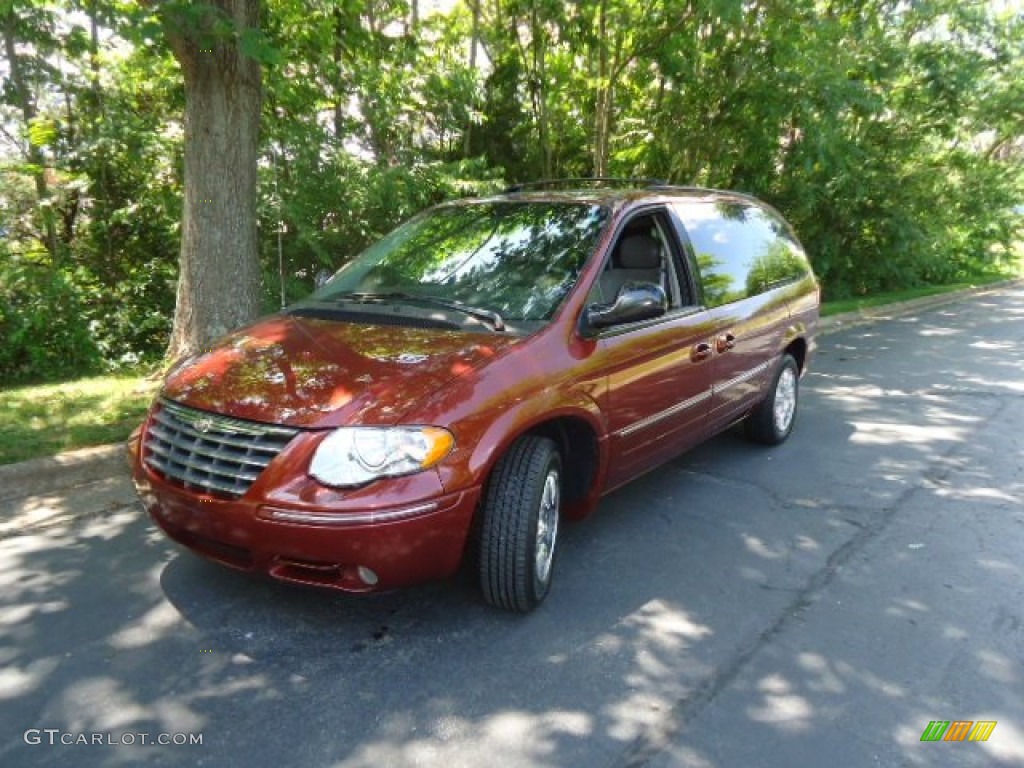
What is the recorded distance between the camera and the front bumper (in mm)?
2854

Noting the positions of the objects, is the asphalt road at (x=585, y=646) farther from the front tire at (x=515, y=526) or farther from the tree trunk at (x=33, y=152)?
the tree trunk at (x=33, y=152)

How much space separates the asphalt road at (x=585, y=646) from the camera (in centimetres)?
262

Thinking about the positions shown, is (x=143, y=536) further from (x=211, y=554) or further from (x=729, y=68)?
(x=729, y=68)

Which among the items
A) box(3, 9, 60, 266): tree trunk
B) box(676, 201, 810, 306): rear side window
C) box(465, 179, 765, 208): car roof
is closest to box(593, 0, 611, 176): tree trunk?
box(676, 201, 810, 306): rear side window

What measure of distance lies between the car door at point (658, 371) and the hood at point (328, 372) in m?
0.71

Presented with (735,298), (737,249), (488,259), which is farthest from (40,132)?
(735,298)

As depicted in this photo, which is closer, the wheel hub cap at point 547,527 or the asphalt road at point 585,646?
the asphalt road at point 585,646

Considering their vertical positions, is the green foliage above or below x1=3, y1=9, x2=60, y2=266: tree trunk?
below

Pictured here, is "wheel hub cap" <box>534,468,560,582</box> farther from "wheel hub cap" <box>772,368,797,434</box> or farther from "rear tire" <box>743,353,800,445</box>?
"wheel hub cap" <box>772,368,797,434</box>

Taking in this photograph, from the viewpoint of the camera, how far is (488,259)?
4121 millimetres

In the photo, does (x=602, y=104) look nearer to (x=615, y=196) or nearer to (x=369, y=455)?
(x=615, y=196)

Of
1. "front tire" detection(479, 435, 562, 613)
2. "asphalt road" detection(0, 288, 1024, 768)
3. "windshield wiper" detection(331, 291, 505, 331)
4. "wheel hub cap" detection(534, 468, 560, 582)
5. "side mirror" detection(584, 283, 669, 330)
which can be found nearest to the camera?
"asphalt road" detection(0, 288, 1024, 768)

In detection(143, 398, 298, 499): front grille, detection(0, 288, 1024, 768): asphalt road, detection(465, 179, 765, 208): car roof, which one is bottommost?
detection(0, 288, 1024, 768): asphalt road

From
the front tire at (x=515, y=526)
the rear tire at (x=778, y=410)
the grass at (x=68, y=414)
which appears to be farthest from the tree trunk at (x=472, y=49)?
the front tire at (x=515, y=526)
